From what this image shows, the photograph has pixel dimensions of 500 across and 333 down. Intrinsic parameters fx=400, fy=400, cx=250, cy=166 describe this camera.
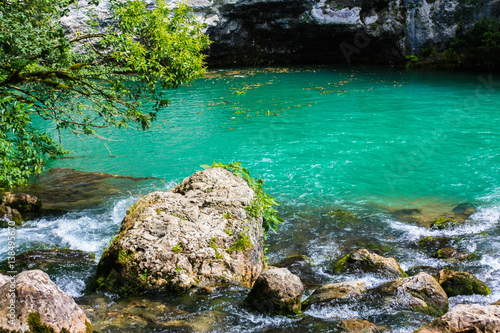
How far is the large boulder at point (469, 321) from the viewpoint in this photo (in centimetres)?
381

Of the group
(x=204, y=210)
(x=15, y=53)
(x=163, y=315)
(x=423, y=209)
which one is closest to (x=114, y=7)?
(x=15, y=53)

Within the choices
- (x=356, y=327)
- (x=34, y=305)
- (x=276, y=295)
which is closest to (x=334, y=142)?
(x=276, y=295)

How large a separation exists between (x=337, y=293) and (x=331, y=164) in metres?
7.98

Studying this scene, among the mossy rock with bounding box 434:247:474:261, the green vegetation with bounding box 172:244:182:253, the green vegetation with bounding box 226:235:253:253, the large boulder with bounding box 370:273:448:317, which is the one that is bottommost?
the mossy rock with bounding box 434:247:474:261

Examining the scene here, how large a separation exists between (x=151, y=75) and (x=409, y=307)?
257 inches

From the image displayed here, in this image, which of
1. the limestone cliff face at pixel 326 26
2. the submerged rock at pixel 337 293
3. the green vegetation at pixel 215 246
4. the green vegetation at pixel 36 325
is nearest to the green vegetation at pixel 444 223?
the submerged rock at pixel 337 293

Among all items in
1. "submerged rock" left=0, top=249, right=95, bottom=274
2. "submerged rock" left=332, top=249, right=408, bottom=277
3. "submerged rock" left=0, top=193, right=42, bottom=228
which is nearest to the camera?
"submerged rock" left=0, top=249, right=95, bottom=274

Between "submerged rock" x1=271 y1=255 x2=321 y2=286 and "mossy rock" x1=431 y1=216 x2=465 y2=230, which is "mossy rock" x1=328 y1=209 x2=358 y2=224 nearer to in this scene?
"mossy rock" x1=431 y1=216 x2=465 y2=230

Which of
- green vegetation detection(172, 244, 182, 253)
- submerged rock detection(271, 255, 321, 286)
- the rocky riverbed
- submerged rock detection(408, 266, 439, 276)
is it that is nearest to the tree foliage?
the rocky riverbed

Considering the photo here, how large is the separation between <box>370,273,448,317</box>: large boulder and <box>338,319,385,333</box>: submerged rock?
2.97 ft

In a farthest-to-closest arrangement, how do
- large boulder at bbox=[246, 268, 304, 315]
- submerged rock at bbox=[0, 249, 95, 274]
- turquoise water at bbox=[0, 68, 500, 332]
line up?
turquoise water at bbox=[0, 68, 500, 332] < submerged rock at bbox=[0, 249, 95, 274] < large boulder at bbox=[246, 268, 304, 315]

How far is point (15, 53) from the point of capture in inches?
302

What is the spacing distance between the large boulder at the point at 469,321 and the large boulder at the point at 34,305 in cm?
359

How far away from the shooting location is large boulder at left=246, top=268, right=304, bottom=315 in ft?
17.1
